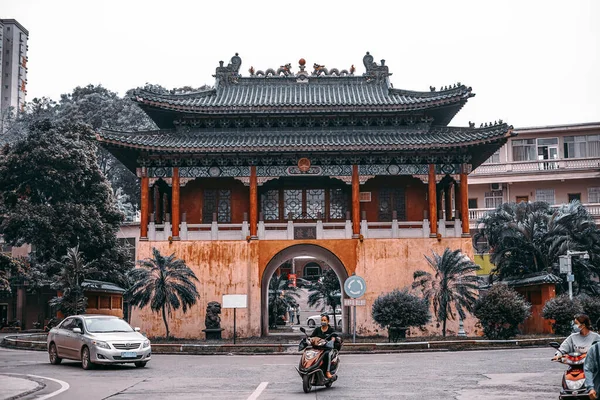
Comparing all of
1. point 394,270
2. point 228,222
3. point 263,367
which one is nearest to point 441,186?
point 394,270

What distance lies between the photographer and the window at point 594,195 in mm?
52281

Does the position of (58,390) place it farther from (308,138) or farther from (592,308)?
(308,138)

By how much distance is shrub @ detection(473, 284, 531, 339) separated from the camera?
2742cm

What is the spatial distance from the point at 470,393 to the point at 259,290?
19598mm

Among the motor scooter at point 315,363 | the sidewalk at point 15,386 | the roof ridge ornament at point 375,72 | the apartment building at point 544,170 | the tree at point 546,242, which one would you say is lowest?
the sidewalk at point 15,386

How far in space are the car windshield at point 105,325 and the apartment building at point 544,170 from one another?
35.8m

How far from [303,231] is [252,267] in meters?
2.68

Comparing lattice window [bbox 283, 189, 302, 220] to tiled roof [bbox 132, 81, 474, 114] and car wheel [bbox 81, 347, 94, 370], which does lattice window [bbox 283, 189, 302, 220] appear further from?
car wheel [bbox 81, 347, 94, 370]

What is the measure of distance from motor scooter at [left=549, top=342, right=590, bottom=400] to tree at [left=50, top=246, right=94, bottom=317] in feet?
81.4

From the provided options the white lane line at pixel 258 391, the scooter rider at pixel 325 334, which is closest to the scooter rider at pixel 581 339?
the white lane line at pixel 258 391

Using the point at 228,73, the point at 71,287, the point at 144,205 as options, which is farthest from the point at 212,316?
the point at 228,73

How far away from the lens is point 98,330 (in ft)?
65.6

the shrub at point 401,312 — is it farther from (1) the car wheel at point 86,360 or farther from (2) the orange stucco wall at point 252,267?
(1) the car wheel at point 86,360

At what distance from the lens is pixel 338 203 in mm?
35438
